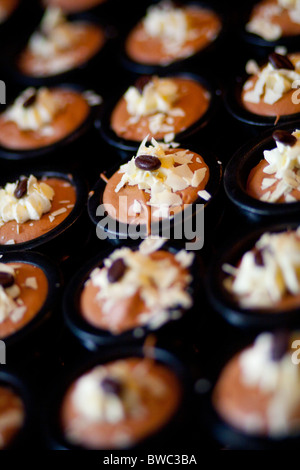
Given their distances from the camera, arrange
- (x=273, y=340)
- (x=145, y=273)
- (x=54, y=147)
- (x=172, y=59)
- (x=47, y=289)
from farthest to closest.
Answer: (x=172, y=59) < (x=54, y=147) < (x=47, y=289) < (x=145, y=273) < (x=273, y=340)

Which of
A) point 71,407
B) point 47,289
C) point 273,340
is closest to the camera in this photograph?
point 273,340

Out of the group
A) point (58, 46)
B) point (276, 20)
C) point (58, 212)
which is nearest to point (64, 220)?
point (58, 212)

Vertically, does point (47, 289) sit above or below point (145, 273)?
below
